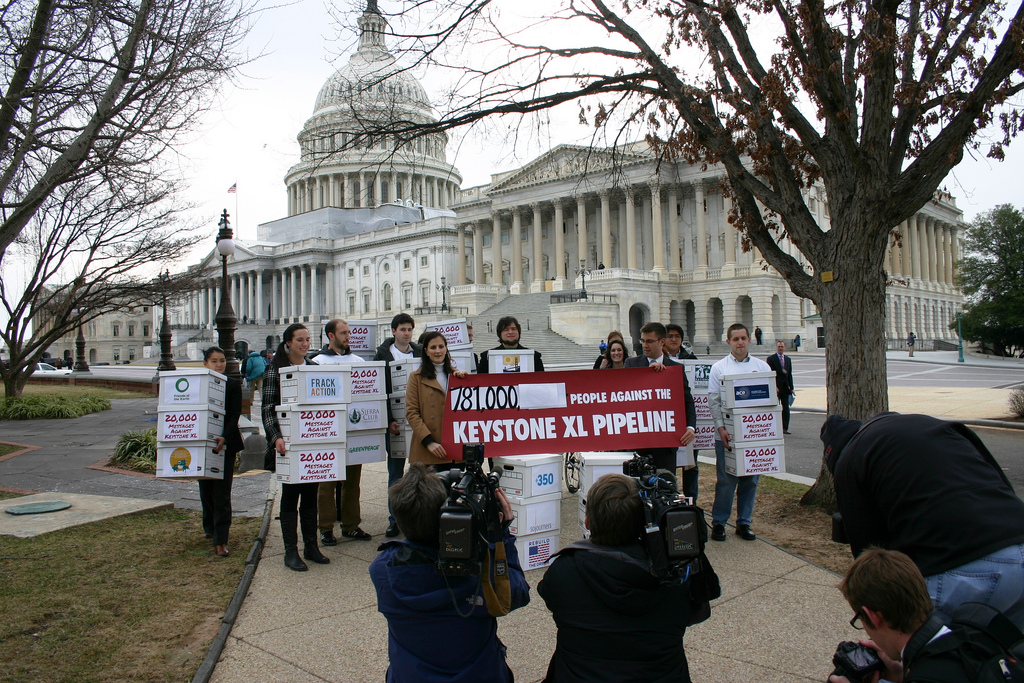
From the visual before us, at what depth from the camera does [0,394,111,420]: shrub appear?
A: 20.4 m

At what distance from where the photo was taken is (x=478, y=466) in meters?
3.40

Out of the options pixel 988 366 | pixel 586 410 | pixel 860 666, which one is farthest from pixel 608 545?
pixel 988 366

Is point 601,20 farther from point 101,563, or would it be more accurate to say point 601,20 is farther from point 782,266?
point 101,563

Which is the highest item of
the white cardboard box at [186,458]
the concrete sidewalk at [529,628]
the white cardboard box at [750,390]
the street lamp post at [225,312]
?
the street lamp post at [225,312]

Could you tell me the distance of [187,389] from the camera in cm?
679

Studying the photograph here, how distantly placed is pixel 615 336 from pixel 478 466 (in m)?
5.53

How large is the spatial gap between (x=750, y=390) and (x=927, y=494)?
4316 mm

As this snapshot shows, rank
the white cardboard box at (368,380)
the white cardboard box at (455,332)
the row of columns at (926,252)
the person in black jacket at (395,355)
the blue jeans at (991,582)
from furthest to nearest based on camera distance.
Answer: the row of columns at (926,252)
the white cardboard box at (455,332)
the person in black jacket at (395,355)
the white cardboard box at (368,380)
the blue jeans at (991,582)

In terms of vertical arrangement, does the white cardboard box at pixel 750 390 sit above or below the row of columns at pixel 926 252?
below

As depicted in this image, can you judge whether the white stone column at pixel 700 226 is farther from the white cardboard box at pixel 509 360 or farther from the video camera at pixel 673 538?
the video camera at pixel 673 538

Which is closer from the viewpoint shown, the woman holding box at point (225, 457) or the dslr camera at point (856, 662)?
the dslr camera at point (856, 662)

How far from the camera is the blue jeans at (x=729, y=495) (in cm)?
718

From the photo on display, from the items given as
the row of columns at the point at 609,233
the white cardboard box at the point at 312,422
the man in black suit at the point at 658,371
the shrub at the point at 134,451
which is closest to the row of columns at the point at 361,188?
the row of columns at the point at 609,233

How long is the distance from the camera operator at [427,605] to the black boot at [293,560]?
12.2 feet
